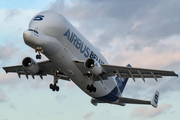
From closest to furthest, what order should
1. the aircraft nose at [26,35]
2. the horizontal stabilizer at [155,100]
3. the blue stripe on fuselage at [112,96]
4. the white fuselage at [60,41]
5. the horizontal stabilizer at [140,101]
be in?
the aircraft nose at [26,35] < the white fuselage at [60,41] < the blue stripe on fuselage at [112,96] < the horizontal stabilizer at [155,100] < the horizontal stabilizer at [140,101]

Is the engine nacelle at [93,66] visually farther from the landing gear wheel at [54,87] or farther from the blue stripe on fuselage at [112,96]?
the blue stripe on fuselage at [112,96]

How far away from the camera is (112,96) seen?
38.3 m

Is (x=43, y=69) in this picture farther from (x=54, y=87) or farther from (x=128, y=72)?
(x=128, y=72)

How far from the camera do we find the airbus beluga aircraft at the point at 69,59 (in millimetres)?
27609

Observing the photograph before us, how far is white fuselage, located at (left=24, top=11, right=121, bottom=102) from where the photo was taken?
27297 millimetres

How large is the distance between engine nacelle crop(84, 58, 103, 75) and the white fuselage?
4.16ft

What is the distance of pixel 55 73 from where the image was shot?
34.2m

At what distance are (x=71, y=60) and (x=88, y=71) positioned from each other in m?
2.46

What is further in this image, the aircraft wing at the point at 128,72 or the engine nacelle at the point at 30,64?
the engine nacelle at the point at 30,64

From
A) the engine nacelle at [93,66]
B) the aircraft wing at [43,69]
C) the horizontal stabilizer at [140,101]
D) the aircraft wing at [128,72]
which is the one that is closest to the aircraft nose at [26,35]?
the aircraft wing at [128,72]

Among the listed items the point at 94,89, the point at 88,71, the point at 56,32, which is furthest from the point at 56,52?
the point at 94,89

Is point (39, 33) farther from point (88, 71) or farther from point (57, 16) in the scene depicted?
point (88, 71)

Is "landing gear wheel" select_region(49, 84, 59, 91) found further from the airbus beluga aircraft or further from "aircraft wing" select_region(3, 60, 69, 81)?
"aircraft wing" select_region(3, 60, 69, 81)

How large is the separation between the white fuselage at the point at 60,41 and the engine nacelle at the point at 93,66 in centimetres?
127
